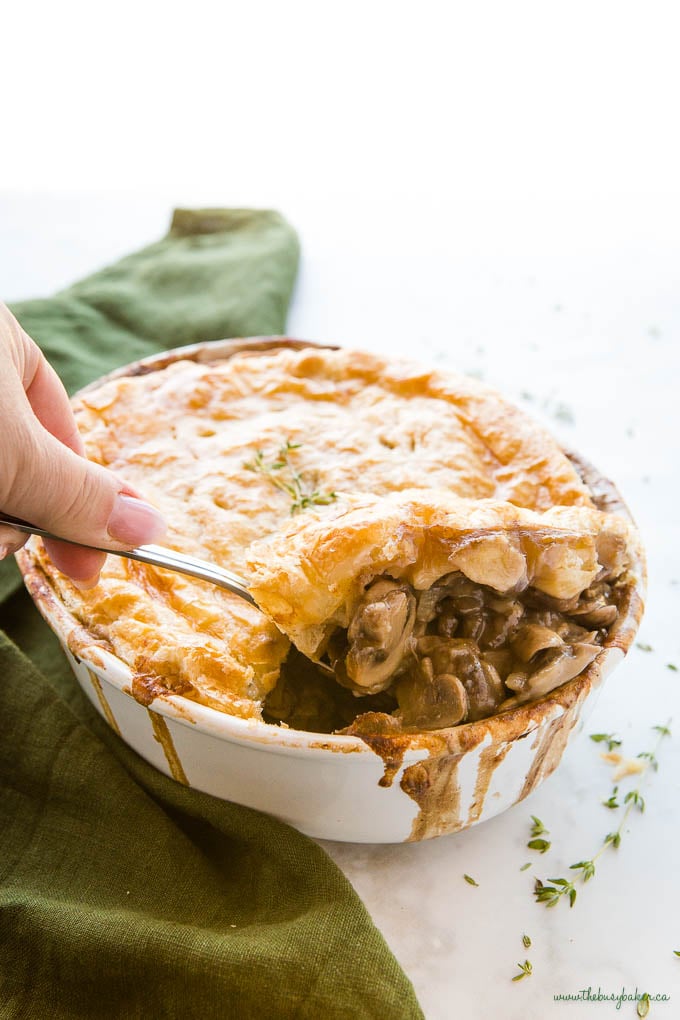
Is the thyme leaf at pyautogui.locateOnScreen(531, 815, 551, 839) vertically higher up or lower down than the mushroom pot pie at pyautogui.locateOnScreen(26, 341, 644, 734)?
lower down

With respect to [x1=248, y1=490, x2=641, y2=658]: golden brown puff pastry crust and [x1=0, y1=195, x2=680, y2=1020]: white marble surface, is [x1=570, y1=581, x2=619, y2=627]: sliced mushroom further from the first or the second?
[x1=0, y1=195, x2=680, y2=1020]: white marble surface

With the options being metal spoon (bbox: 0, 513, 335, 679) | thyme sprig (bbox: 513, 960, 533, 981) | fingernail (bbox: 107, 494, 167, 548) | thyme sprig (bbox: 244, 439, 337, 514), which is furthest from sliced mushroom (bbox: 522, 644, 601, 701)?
fingernail (bbox: 107, 494, 167, 548)

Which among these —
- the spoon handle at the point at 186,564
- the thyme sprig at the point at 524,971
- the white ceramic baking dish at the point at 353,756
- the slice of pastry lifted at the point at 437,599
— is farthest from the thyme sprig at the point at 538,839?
the spoon handle at the point at 186,564

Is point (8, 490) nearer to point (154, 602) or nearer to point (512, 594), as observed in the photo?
point (154, 602)

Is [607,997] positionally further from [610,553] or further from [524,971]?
[610,553]

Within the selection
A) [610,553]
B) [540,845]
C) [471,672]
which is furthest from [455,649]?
[540,845]

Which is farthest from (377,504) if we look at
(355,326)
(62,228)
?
(62,228)
